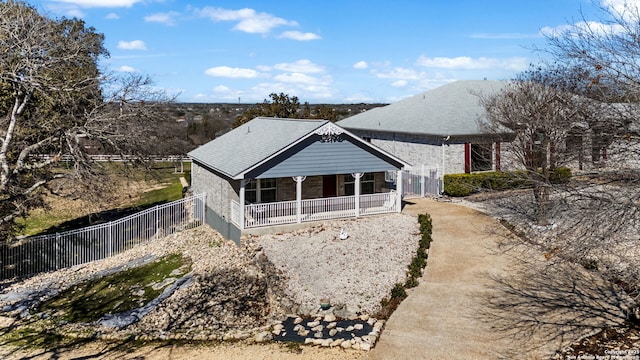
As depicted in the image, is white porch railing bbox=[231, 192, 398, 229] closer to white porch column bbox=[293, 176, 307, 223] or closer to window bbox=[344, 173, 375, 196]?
white porch column bbox=[293, 176, 307, 223]

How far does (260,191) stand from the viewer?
2119cm

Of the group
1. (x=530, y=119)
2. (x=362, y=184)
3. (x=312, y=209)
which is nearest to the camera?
(x=530, y=119)

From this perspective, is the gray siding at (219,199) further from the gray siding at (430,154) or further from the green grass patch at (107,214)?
the gray siding at (430,154)

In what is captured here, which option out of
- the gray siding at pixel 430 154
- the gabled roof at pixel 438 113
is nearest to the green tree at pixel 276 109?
the gabled roof at pixel 438 113

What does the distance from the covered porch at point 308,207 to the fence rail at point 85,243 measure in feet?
13.4

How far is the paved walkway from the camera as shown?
1083 centimetres

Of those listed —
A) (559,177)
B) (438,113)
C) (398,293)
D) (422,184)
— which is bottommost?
(398,293)

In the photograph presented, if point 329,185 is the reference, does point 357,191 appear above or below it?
below

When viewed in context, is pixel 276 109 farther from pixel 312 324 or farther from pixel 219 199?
pixel 312 324

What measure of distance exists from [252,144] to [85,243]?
26.1ft

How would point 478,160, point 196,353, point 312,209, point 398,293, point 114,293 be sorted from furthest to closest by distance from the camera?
point 478,160 < point 312,209 < point 114,293 < point 398,293 < point 196,353

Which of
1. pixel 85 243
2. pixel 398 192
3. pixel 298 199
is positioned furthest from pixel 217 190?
pixel 398 192

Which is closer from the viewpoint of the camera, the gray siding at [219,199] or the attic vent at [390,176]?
the gray siding at [219,199]

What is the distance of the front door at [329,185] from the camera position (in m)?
22.4
